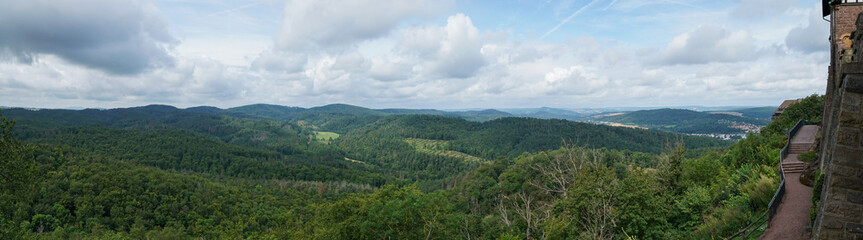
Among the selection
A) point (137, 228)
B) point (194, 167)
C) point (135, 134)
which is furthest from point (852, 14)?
point (135, 134)

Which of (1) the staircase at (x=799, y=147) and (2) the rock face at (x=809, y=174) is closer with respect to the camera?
(2) the rock face at (x=809, y=174)

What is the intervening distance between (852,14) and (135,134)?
23535cm

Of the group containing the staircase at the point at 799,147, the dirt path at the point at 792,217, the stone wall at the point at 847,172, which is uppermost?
the stone wall at the point at 847,172

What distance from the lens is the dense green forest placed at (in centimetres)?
1600

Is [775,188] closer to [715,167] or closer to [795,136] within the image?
[715,167]

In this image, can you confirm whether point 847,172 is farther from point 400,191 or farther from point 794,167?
point 400,191

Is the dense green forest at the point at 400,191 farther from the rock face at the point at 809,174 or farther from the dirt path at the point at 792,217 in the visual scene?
the rock face at the point at 809,174

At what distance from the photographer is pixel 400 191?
74.3 feet

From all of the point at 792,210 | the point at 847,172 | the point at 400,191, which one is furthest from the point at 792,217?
the point at 400,191

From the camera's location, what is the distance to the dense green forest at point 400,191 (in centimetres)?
1600

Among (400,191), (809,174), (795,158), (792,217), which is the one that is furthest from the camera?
(400,191)

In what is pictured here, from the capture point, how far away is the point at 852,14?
1530 centimetres

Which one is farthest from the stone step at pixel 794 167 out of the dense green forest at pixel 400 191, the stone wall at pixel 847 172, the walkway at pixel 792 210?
the stone wall at pixel 847 172

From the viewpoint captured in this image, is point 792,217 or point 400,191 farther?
point 400,191
